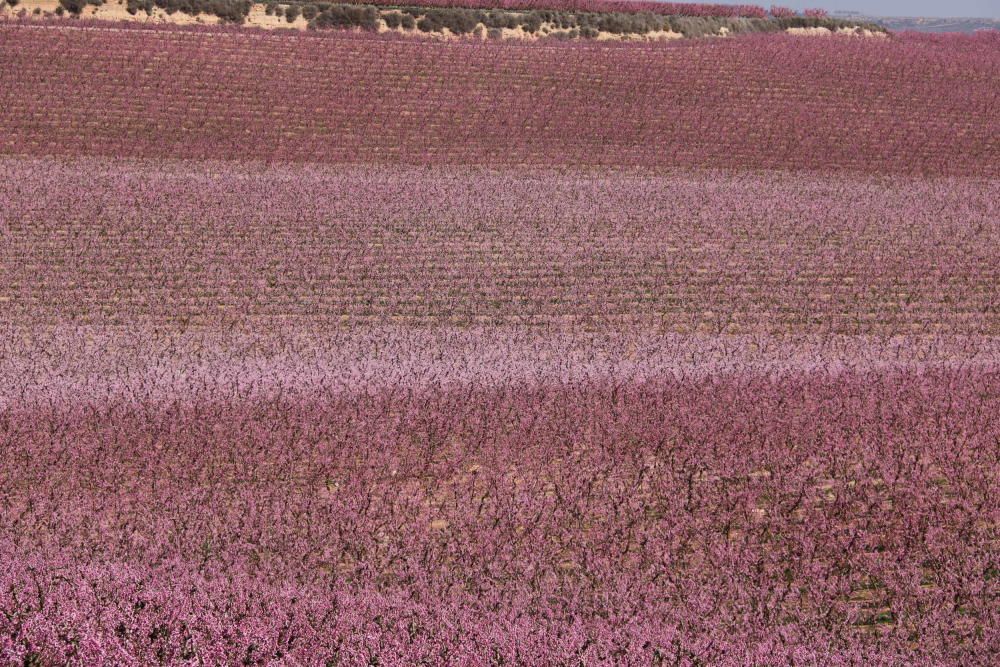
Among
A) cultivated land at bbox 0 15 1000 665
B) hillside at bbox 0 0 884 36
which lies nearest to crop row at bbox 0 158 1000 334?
cultivated land at bbox 0 15 1000 665

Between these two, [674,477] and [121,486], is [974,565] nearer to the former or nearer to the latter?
[674,477]

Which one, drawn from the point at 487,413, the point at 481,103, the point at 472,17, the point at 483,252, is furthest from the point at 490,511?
the point at 472,17

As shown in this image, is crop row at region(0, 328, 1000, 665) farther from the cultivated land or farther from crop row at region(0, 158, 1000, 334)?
crop row at region(0, 158, 1000, 334)

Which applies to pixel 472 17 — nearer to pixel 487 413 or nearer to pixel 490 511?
pixel 487 413

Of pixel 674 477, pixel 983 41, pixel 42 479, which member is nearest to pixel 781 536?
pixel 674 477

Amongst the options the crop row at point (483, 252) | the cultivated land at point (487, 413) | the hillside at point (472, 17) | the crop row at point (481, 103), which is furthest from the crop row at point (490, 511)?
the hillside at point (472, 17)

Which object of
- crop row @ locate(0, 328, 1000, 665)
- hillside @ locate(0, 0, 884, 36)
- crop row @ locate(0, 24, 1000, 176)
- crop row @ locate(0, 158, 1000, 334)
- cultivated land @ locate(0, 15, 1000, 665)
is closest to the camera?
crop row @ locate(0, 328, 1000, 665)
